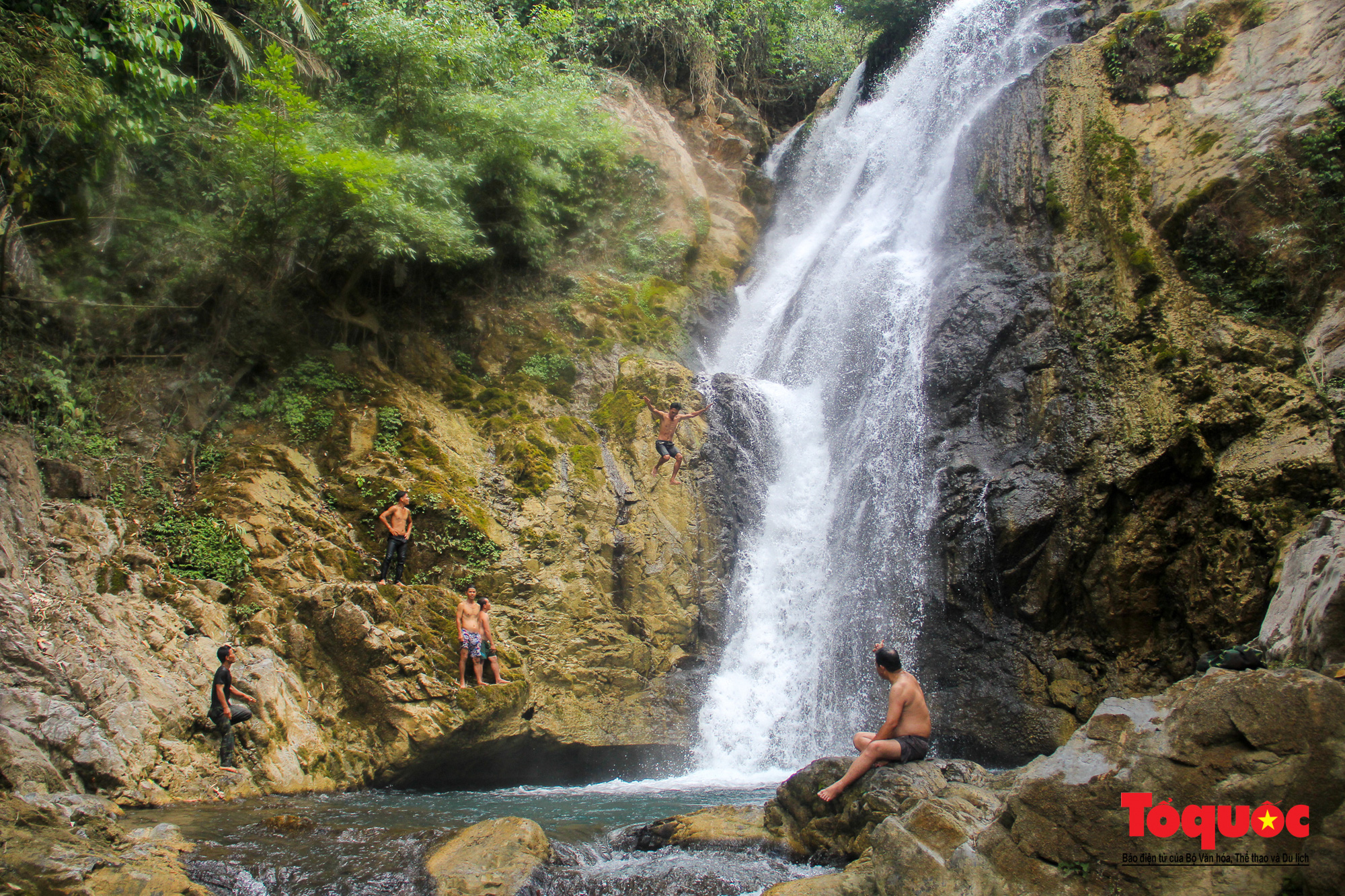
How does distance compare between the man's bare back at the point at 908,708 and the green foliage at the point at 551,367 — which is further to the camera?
the green foliage at the point at 551,367

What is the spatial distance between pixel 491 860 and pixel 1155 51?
51.9ft

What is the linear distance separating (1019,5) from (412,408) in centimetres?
1841

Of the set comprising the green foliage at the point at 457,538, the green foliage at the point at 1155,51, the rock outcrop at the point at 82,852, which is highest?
the green foliage at the point at 1155,51

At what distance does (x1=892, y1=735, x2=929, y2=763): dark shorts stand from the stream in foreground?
1057 mm

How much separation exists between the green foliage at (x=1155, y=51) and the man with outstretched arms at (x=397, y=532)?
13.9 metres

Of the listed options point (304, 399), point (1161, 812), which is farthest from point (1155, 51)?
point (304, 399)

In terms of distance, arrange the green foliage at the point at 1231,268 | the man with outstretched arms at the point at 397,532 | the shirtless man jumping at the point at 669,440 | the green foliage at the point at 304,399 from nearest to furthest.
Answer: the green foliage at the point at 1231,268 < the man with outstretched arms at the point at 397,532 < the green foliage at the point at 304,399 < the shirtless man jumping at the point at 669,440

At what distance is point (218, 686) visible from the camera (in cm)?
718

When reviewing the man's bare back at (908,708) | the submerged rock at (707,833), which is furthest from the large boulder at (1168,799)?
the submerged rock at (707,833)

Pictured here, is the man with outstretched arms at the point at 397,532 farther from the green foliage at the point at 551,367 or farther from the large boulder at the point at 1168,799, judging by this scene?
the large boulder at the point at 1168,799

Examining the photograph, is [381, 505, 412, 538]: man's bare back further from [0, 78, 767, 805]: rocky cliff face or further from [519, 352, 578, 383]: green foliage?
[519, 352, 578, 383]: green foliage

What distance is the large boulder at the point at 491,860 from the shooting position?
479cm

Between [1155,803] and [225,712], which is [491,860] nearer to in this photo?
[225,712]

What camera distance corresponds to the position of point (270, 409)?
10.8 m
